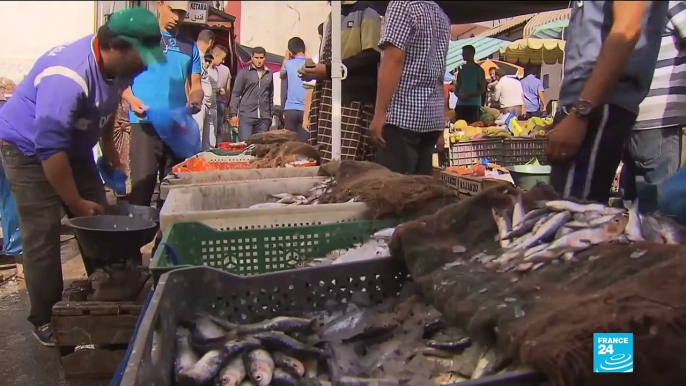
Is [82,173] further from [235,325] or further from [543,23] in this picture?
[543,23]

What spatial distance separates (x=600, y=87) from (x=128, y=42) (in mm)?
2599

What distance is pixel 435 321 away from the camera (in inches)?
80.4

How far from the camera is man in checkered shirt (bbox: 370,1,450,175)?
3834 mm

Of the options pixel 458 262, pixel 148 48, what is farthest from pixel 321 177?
pixel 458 262

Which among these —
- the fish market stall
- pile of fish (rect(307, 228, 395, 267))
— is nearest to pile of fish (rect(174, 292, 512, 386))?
the fish market stall

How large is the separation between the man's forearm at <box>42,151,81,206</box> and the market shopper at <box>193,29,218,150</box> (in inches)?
151

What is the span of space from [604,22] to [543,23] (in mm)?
604

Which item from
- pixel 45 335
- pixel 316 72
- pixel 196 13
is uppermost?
pixel 196 13

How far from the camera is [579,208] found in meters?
2.06

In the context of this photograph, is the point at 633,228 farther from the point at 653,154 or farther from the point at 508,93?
the point at 508,93

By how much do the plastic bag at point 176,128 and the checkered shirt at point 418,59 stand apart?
2.32 meters

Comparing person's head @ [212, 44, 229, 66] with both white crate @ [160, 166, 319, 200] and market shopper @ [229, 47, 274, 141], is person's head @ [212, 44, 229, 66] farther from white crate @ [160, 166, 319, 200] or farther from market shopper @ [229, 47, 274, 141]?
white crate @ [160, 166, 319, 200]

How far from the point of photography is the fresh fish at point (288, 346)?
199cm

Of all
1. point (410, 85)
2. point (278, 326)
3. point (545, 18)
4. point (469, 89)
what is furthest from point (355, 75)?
point (469, 89)
